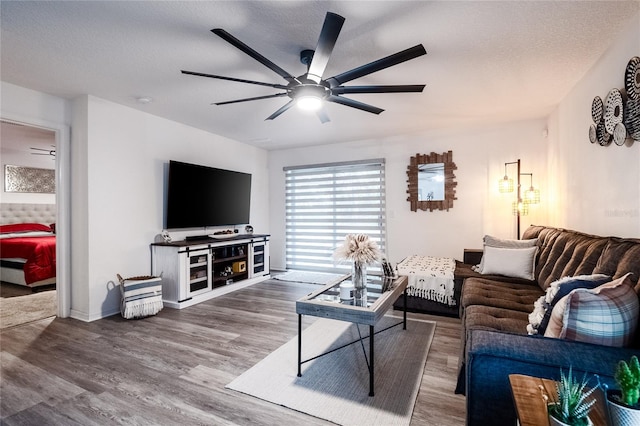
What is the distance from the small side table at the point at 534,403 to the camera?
2.81 ft

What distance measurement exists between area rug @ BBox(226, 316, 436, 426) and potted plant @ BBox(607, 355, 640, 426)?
3.87ft

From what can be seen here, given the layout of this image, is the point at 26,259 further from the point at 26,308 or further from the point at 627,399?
the point at 627,399

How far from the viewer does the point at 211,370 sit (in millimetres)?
2271

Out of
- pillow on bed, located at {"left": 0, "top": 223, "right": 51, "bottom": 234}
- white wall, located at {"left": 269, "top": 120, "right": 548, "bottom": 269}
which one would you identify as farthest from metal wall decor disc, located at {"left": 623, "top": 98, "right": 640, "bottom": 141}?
pillow on bed, located at {"left": 0, "top": 223, "right": 51, "bottom": 234}

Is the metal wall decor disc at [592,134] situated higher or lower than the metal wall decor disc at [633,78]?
lower

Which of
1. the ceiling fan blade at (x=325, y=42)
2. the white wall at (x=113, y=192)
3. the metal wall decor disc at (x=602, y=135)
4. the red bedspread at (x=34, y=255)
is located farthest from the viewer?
the red bedspread at (x=34, y=255)

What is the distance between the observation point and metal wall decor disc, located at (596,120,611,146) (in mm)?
2429

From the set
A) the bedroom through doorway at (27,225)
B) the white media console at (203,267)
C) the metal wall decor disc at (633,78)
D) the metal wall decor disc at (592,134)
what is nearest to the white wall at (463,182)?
the metal wall decor disc at (592,134)

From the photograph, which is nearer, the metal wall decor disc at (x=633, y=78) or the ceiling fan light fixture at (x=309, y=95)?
the metal wall decor disc at (x=633, y=78)

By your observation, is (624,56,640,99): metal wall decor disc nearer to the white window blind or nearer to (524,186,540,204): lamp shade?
(524,186,540,204): lamp shade

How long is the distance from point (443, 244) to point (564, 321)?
360cm

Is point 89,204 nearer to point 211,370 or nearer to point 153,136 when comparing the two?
point 153,136

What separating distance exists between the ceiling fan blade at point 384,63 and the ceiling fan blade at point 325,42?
18cm

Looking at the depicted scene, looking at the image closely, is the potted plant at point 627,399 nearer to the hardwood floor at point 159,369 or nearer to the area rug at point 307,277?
the hardwood floor at point 159,369
